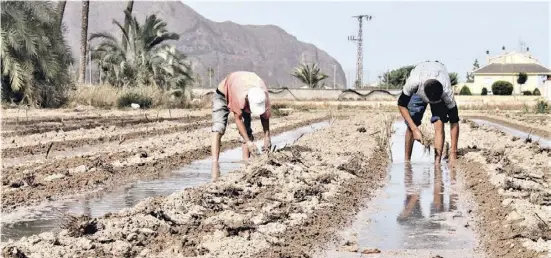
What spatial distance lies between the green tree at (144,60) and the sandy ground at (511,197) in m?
27.2

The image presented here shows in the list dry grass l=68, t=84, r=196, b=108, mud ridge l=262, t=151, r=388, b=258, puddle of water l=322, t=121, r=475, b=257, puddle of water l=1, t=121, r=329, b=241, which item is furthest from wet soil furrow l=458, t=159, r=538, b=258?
dry grass l=68, t=84, r=196, b=108

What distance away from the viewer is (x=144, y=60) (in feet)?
128

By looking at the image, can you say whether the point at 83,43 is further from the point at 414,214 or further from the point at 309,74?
the point at 309,74

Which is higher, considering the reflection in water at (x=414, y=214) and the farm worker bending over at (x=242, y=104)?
the farm worker bending over at (x=242, y=104)

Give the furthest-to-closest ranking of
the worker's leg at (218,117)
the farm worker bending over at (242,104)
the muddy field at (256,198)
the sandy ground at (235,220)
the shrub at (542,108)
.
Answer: the shrub at (542,108) → the worker's leg at (218,117) → the farm worker bending over at (242,104) → the muddy field at (256,198) → the sandy ground at (235,220)

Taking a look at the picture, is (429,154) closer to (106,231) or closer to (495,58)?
(106,231)

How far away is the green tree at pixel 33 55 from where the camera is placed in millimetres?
27875

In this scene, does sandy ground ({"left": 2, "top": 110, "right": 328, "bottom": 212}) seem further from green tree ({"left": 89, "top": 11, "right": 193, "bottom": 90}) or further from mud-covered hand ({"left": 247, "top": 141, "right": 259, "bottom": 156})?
green tree ({"left": 89, "top": 11, "right": 193, "bottom": 90})

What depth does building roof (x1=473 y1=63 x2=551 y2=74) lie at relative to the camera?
290ft

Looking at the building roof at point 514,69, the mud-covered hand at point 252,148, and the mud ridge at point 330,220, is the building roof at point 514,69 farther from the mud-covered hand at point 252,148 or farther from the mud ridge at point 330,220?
the mud ridge at point 330,220

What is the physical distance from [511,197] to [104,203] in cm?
350

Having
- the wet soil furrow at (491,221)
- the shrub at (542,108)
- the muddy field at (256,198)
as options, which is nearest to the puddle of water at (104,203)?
the muddy field at (256,198)

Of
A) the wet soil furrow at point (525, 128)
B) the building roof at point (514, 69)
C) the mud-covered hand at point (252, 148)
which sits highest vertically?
the building roof at point (514, 69)

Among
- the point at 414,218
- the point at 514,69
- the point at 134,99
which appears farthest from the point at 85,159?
the point at 514,69
